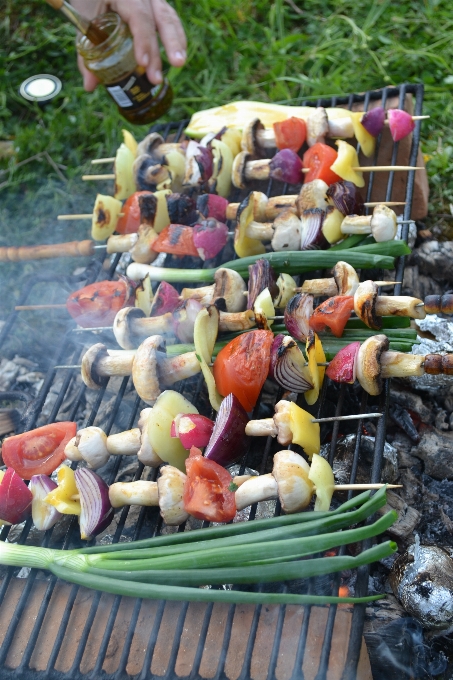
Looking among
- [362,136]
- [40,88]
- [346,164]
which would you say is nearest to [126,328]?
[346,164]

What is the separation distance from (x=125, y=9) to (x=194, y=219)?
143 cm

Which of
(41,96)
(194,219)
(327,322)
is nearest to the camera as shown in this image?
(327,322)

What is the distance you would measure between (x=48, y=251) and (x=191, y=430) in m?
1.88

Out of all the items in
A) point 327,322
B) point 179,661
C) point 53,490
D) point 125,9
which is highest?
point 125,9

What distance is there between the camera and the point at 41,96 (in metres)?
5.68

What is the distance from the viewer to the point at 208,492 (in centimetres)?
230

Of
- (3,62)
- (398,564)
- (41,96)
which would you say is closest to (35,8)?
(3,62)

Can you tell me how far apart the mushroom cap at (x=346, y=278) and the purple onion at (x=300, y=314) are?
17 cm

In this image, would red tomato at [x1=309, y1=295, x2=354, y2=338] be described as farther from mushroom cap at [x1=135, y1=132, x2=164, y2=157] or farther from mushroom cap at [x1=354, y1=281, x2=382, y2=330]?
mushroom cap at [x1=135, y1=132, x2=164, y2=157]

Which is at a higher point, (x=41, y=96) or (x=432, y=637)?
(x=41, y=96)

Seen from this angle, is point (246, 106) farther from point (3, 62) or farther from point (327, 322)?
point (3, 62)

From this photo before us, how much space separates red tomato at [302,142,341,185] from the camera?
334 centimetres

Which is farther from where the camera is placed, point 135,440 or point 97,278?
point 97,278

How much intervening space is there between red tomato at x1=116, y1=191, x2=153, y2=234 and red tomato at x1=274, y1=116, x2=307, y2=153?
0.84 meters
